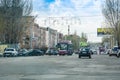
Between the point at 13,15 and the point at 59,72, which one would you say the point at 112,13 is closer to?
the point at 13,15

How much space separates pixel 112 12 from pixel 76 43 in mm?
106351

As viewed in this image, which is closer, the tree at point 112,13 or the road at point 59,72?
the road at point 59,72

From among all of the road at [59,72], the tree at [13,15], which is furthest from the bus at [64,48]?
the road at [59,72]

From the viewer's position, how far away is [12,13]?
85562 millimetres

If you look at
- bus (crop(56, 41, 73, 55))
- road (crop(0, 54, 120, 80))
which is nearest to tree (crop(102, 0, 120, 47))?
bus (crop(56, 41, 73, 55))

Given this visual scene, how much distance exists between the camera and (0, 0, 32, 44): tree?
8506 centimetres

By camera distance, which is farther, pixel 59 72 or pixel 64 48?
pixel 64 48

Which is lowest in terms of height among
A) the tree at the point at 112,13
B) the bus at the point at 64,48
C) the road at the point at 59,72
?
the road at the point at 59,72

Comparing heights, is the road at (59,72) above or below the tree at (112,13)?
below

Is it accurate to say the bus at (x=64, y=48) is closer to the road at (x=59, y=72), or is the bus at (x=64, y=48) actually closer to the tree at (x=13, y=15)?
the tree at (x=13, y=15)

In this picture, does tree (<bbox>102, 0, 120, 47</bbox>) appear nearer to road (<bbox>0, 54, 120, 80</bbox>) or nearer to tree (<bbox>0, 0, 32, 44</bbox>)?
tree (<bbox>0, 0, 32, 44</bbox>)

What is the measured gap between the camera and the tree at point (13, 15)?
85062mm

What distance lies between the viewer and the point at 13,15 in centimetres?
8588

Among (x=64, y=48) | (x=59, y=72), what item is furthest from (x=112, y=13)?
(x=59, y=72)
